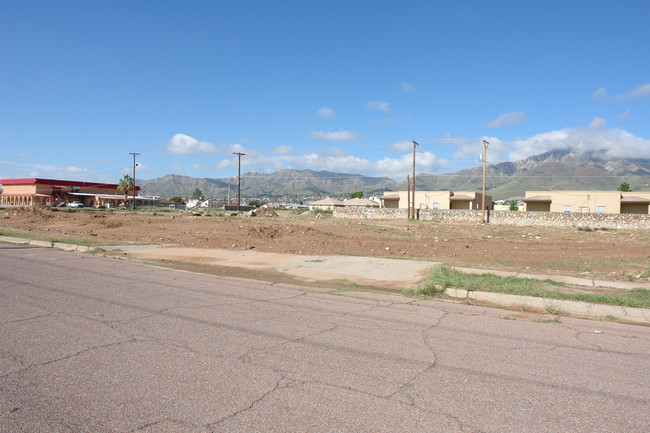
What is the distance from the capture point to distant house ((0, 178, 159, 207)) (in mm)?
109438

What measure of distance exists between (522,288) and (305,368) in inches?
307

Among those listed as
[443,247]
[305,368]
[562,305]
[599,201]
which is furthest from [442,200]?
[305,368]

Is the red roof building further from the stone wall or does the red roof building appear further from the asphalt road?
the asphalt road

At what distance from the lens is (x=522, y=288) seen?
38.4 ft

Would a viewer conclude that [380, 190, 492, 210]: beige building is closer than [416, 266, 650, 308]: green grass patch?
No

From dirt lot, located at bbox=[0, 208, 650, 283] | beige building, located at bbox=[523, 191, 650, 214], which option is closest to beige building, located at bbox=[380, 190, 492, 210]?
beige building, located at bbox=[523, 191, 650, 214]

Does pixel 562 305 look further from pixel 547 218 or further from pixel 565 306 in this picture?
pixel 547 218

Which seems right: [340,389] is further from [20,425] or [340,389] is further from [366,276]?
[366,276]

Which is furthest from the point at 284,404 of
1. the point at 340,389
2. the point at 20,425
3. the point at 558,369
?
the point at 558,369

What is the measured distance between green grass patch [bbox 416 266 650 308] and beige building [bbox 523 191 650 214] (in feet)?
186

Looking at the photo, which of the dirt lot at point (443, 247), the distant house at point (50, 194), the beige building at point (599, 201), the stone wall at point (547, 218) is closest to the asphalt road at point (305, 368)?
the dirt lot at point (443, 247)

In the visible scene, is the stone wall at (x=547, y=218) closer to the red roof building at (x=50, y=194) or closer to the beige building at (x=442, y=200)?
the beige building at (x=442, y=200)

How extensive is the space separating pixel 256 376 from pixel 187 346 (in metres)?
1.60

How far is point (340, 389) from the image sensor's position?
16.8 feet
